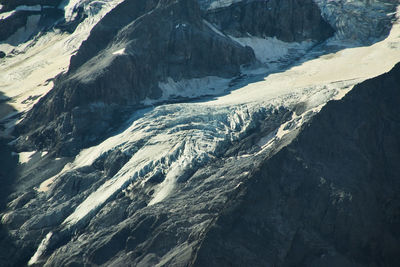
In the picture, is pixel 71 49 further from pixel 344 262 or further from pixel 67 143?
pixel 344 262

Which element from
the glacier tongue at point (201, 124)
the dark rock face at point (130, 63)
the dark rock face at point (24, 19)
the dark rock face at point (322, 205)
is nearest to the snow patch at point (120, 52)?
the dark rock face at point (130, 63)

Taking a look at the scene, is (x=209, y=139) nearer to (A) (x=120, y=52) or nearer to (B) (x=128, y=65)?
(B) (x=128, y=65)

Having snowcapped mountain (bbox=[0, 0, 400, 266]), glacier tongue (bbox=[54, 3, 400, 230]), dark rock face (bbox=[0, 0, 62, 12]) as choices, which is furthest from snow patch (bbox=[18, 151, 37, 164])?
dark rock face (bbox=[0, 0, 62, 12])

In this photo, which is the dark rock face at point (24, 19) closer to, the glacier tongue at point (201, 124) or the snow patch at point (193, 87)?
the snow patch at point (193, 87)

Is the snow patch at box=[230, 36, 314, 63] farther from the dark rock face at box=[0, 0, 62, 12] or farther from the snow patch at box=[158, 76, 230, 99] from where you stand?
the dark rock face at box=[0, 0, 62, 12]

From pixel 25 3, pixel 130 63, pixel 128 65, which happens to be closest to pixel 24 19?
pixel 25 3

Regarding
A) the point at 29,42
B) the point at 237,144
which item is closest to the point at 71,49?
the point at 29,42
